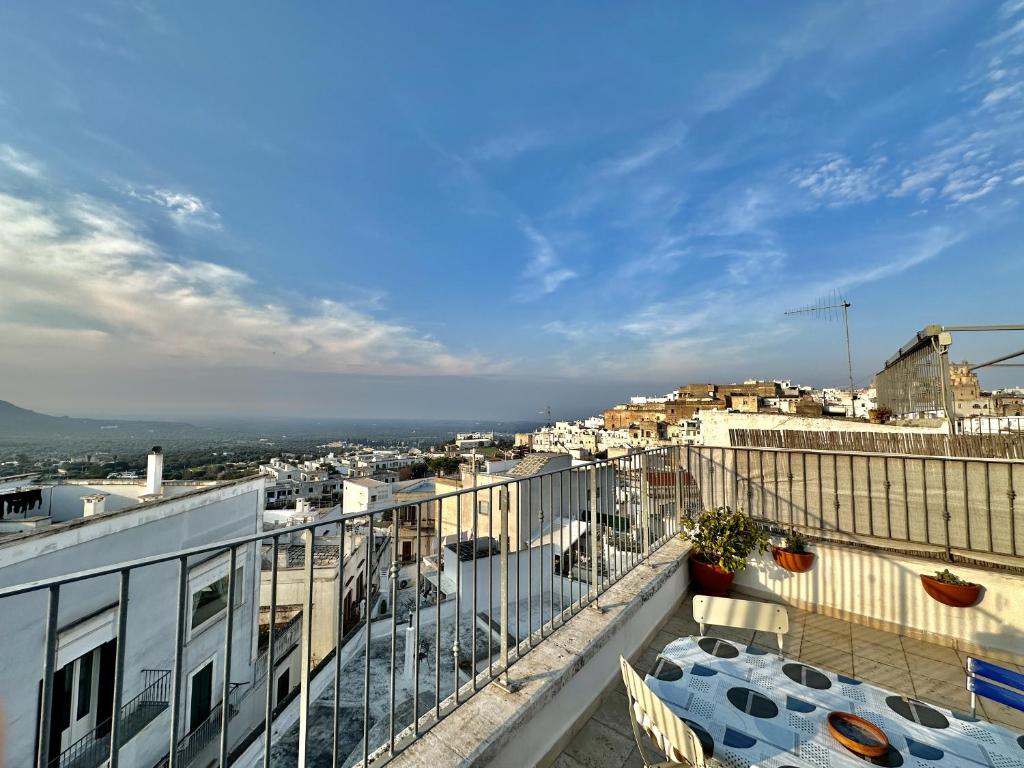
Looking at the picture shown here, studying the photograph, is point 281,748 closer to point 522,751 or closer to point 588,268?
point 522,751

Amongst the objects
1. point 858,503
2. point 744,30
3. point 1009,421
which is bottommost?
point 858,503

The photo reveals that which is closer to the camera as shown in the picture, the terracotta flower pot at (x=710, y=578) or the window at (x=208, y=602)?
the terracotta flower pot at (x=710, y=578)

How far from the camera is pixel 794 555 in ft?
12.7

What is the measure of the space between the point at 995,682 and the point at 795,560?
1638 millimetres

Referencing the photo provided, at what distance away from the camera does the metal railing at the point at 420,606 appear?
1140mm

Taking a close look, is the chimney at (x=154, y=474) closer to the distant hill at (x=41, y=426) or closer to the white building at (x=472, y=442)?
the white building at (x=472, y=442)

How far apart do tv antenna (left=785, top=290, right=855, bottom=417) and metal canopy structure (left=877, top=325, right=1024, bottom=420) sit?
307 inches

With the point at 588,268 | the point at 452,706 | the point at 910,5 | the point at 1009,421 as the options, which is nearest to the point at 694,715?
the point at 452,706

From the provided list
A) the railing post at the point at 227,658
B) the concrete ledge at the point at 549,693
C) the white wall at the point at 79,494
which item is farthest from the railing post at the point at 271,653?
the white wall at the point at 79,494

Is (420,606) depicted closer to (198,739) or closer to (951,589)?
(951,589)

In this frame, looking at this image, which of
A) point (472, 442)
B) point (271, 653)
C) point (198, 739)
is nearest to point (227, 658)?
point (271, 653)

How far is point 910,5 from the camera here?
6.90 metres

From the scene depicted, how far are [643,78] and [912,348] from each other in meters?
10.2

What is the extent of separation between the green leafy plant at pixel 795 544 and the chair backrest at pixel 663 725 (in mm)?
2959
